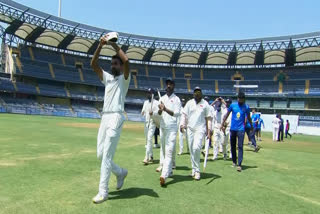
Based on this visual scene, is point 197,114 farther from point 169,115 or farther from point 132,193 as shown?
point 132,193

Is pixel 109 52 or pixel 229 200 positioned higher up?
pixel 109 52

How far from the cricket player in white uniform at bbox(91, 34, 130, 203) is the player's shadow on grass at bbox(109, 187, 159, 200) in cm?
34

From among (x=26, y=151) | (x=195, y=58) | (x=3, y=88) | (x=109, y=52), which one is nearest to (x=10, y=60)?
(x=3, y=88)

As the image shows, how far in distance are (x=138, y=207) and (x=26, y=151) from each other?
595cm

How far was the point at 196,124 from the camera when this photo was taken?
635 cm

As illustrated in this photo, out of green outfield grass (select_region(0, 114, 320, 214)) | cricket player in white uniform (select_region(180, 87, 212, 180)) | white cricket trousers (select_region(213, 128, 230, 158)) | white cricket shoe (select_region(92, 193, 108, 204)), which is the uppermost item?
cricket player in white uniform (select_region(180, 87, 212, 180))

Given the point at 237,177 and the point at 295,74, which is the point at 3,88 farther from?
the point at 295,74

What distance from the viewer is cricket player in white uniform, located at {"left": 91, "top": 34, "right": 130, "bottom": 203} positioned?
4.25m

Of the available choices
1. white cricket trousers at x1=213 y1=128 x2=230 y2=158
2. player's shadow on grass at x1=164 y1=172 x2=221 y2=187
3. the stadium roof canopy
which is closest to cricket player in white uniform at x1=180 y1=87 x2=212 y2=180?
player's shadow on grass at x1=164 y1=172 x2=221 y2=187

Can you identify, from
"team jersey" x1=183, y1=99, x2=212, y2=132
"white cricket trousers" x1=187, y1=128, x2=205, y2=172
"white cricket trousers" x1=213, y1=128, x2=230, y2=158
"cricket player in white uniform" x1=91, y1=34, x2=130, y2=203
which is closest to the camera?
"cricket player in white uniform" x1=91, y1=34, x2=130, y2=203

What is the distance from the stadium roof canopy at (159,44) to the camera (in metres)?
46.3

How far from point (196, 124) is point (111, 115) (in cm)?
260

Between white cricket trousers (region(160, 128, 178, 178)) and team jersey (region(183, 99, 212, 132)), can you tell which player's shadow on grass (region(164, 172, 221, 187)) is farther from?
team jersey (region(183, 99, 212, 132))

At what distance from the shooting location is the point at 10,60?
164 ft
